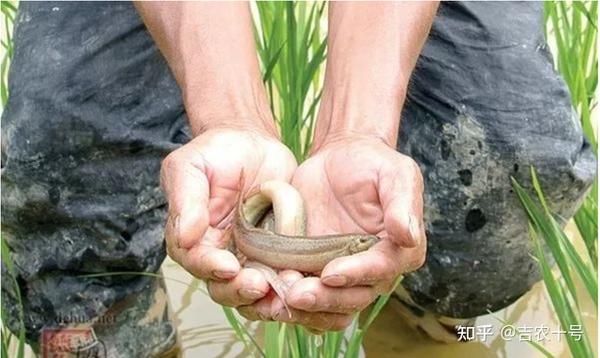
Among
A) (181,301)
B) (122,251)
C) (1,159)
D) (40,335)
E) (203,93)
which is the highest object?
(203,93)

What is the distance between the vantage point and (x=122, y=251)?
195 centimetres

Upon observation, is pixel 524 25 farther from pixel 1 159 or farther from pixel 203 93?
pixel 1 159

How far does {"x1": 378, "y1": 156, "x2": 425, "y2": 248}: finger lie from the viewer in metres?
1.31

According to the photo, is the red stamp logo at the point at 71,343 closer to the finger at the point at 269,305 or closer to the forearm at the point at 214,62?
the forearm at the point at 214,62

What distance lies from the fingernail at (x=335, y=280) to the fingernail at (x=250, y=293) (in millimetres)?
86

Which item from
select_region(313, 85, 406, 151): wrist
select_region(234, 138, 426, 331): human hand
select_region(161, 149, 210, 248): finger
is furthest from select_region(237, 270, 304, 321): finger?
select_region(313, 85, 406, 151): wrist

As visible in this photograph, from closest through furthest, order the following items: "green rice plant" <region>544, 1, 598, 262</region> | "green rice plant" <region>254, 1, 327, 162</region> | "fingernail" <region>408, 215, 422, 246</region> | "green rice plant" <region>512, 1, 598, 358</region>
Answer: "fingernail" <region>408, 215, 422, 246</region> → "green rice plant" <region>512, 1, 598, 358</region> → "green rice plant" <region>254, 1, 327, 162</region> → "green rice plant" <region>544, 1, 598, 262</region>

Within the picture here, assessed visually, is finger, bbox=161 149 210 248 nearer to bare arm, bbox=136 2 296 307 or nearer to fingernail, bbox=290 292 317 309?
bare arm, bbox=136 2 296 307

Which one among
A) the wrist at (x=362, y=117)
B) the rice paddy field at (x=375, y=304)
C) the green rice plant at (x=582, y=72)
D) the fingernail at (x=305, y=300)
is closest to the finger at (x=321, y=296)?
the fingernail at (x=305, y=300)

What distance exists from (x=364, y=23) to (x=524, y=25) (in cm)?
47

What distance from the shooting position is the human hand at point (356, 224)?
1.33 meters

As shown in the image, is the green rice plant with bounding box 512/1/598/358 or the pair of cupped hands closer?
the pair of cupped hands

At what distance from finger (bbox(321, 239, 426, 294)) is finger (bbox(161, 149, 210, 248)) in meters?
0.17

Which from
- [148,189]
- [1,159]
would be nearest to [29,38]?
[1,159]
